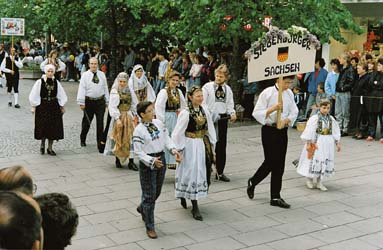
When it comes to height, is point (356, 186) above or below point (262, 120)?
below

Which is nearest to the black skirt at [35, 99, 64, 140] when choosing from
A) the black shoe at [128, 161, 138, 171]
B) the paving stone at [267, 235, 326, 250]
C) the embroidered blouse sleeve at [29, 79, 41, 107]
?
the embroidered blouse sleeve at [29, 79, 41, 107]

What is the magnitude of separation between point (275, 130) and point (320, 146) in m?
1.36

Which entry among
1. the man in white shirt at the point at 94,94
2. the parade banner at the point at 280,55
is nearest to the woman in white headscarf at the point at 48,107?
the man in white shirt at the point at 94,94

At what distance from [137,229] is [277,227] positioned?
1.69 meters

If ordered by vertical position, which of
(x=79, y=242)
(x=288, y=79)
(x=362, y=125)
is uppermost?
(x=288, y=79)

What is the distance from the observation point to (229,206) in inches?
317

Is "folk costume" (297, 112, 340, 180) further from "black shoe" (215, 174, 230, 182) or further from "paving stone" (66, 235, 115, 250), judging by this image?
"paving stone" (66, 235, 115, 250)

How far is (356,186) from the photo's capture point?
363 inches

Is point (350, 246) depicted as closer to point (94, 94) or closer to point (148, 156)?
point (148, 156)

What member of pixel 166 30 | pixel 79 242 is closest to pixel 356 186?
pixel 79 242

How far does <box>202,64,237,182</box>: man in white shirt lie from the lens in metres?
9.36

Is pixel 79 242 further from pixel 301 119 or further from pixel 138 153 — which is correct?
pixel 301 119

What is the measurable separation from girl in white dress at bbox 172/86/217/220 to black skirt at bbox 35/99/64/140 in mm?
4408

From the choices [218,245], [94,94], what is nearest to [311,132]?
[218,245]
